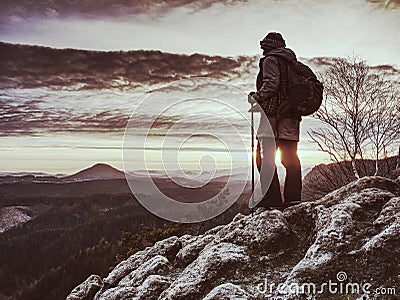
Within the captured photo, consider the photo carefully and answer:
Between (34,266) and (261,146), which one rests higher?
(261,146)

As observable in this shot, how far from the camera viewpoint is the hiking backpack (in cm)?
778

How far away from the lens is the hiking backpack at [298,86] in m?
7.78

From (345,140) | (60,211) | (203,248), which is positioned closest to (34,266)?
(60,211)

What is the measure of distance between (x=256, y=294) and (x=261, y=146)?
118 inches

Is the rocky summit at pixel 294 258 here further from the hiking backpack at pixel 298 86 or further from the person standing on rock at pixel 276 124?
the hiking backpack at pixel 298 86

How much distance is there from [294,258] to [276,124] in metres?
2.33

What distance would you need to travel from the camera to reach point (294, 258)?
6621 millimetres

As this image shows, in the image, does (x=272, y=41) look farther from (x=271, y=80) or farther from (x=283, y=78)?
(x=271, y=80)

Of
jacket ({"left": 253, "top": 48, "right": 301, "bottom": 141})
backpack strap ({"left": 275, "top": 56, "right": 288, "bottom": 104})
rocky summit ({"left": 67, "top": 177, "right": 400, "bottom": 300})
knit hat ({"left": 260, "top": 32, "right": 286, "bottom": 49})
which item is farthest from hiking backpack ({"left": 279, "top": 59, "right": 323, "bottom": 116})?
rocky summit ({"left": 67, "top": 177, "right": 400, "bottom": 300})

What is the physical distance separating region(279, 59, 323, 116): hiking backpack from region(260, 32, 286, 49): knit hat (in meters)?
0.39

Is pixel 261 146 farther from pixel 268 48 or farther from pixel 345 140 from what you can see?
pixel 345 140

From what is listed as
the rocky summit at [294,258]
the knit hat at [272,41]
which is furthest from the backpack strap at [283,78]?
the rocky summit at [294,258]

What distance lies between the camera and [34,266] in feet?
279

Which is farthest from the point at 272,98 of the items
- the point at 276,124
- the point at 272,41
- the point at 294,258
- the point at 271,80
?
the point at 294,258
